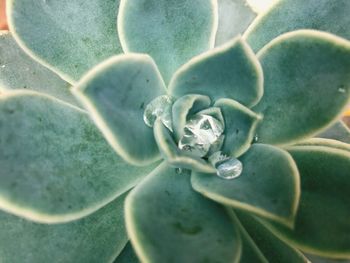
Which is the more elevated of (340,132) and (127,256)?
(340,132)

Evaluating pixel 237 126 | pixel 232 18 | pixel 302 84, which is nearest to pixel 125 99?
pixel 237 126

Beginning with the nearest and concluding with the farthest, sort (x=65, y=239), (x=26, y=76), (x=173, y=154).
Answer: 1. (x=173, y=154)
2. (x=65, y=239)
3. (x=26, y=76)

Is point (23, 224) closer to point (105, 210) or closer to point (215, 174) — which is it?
point (105, 210)

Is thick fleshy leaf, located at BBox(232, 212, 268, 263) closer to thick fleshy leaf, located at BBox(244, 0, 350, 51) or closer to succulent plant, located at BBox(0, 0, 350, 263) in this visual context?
succulent plant, located at BBox(0, 0, 350, 263)

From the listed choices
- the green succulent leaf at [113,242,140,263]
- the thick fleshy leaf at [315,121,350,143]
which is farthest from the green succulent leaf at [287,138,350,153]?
the green succulent leaf at [113,242,140,263]

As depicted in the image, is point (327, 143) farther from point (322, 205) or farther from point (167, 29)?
point (167, 29)

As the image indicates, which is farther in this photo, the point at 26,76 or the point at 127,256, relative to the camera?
the point at 26,76

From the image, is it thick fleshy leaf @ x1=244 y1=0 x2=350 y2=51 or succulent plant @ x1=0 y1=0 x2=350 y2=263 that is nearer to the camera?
succulent plant @ x1=0 y1=0 x2=350 y2=263
